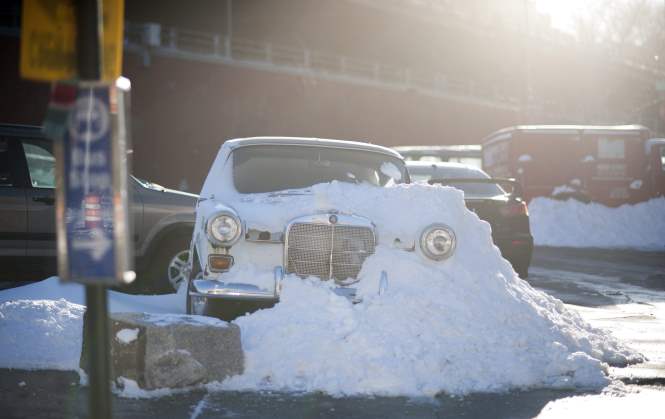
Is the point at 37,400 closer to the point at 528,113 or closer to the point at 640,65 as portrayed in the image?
the point at 528,113

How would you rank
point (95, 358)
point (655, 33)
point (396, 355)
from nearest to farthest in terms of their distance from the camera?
point (95, 358)
point (396, 355)
point (655, 33)

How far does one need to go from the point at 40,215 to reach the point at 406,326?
15.6 feet

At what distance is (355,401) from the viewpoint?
5.88 metres

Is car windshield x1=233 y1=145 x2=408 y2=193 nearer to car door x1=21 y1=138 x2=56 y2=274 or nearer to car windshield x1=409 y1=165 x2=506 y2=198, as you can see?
car door x1=21 y1=138 x2=56 y2=274

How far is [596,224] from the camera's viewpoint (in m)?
21.4

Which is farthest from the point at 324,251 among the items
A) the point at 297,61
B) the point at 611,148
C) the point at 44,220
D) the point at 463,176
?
the point at 297,61

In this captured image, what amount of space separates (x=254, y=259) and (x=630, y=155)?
659 inches

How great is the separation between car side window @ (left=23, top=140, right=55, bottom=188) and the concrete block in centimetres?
403

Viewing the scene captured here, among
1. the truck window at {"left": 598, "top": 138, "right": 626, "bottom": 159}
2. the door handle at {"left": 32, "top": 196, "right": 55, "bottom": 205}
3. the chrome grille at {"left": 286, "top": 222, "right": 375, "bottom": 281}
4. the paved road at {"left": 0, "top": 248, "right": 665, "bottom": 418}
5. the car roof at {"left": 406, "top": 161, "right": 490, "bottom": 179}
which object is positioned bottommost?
the paved road at {"left": 0, "top": 248, "right": 665, "bottom": 418}

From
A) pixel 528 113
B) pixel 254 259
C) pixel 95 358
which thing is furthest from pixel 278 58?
pixel 95 358

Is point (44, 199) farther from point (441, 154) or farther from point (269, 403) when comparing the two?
point (441, 154)

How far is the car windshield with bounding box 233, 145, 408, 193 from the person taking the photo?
27.1 ft

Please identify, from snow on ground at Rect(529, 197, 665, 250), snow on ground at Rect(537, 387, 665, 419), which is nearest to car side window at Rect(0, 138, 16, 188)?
snow on ground at Rect(537, 387, 665, 419)

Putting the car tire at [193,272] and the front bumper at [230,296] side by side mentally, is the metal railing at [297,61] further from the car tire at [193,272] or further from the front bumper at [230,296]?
the front bumper at [230,296]
